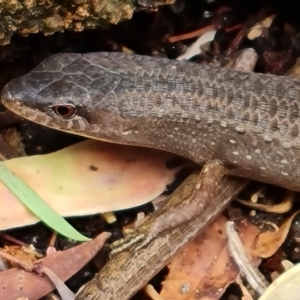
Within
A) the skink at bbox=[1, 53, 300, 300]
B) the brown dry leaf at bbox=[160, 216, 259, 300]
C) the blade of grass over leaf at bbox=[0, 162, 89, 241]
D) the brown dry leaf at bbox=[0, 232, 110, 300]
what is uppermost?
the skink at bbox=[1, 53, 300, 300]

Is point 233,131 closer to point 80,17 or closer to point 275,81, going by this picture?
point 275,81

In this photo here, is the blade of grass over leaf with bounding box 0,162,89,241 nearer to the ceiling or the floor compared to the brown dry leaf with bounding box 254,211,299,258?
nearer to the ceiling

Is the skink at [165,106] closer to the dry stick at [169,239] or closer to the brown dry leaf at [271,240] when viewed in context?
the dry stick at [169,239]

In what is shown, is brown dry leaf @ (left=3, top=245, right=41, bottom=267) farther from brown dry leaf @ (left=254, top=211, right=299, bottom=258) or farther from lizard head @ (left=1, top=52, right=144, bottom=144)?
brown dry leaf @ (left=254, top=211, right=299, bottom=258)

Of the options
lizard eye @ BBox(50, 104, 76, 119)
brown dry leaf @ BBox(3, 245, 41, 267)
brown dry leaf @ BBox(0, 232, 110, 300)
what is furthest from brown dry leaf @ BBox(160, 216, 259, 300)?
lizard eye @ BBox(50, 104, 76, 119)

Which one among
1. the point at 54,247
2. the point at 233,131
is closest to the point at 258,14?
the point at 233,131

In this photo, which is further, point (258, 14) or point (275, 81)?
point (258, 14)

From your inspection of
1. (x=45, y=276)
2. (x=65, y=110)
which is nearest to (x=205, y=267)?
(x=45, y=276)
